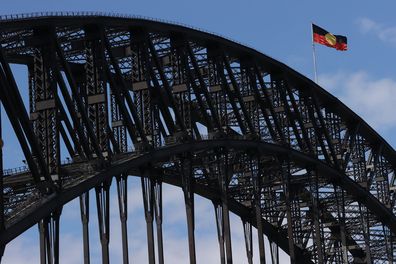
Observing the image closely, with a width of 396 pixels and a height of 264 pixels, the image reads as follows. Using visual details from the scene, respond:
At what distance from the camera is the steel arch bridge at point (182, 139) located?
80312mm

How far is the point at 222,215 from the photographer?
99188mm

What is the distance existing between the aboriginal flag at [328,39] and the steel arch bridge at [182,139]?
17.3 ft

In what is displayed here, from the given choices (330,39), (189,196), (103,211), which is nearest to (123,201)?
(103,211)

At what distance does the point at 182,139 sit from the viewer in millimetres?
93812

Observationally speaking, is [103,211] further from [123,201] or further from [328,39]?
[328,39]

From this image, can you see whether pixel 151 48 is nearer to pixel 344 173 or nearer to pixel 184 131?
pixel 184 131

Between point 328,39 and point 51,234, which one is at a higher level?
point 328,39

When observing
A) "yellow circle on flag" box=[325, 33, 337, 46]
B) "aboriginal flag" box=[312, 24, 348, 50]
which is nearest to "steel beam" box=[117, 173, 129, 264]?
"aboriginal flag" box=[312, 24, 348, 50]

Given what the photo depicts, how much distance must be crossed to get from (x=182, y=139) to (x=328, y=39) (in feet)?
110

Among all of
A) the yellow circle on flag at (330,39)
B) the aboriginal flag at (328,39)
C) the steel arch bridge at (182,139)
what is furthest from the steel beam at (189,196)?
the yellow circle on flag at (330,39)

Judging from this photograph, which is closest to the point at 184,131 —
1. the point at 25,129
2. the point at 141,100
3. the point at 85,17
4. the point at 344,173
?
the point at 141,100

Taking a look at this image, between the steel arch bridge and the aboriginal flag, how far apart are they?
528cm

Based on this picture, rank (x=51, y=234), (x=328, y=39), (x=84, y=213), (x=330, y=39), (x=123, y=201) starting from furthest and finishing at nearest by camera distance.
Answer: (x=330, y=39)
(x=328, y=39)
(x=123, y=201)
(x=84, y=213)
(x=51, y=234)

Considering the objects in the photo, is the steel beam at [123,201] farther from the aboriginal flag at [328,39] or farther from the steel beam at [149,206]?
the aboriginal flag at [328,39]
